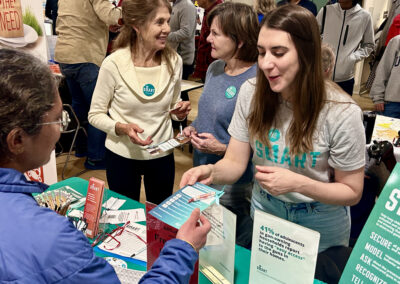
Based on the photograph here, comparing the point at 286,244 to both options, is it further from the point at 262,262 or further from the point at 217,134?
the point at 217,134

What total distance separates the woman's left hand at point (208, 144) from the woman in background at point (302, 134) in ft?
1.32

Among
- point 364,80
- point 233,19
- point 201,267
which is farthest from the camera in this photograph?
point 364,80

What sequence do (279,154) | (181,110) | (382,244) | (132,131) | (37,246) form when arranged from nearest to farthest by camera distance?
(37,246)
(382,244)
(279,154)
(132,131)
(181,110)

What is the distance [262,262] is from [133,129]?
3.50 feet

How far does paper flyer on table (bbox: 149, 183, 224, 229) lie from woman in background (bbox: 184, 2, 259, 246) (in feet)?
2.50

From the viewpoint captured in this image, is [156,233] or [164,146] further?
[164,146]

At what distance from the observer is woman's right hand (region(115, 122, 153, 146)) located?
194 centimetres

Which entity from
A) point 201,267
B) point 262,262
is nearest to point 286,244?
point 262,262

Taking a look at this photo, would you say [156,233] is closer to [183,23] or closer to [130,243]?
[130,243]

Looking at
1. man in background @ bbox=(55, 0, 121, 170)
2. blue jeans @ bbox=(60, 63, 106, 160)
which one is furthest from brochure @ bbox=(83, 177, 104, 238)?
blue jeans @ bbox=(60, 63, 106, 160)

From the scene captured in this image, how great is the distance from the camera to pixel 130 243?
5.09 ft

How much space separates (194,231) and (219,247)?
7.3 inches

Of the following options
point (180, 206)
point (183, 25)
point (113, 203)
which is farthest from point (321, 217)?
point (183, 25)

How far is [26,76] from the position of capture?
837mm
